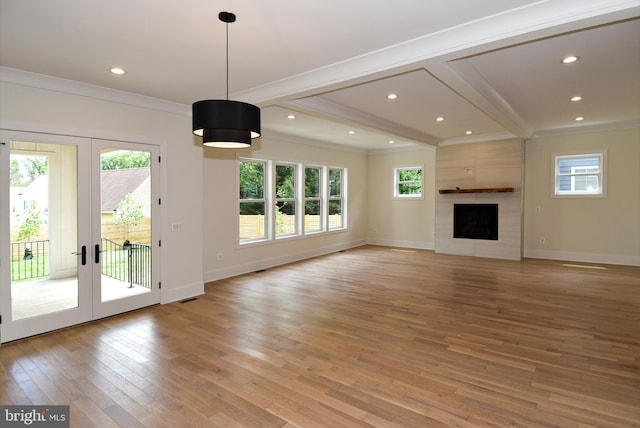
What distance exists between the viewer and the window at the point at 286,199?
26.1 ft

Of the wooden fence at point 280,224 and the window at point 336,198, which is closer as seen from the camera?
the wooden fence at point 280,224

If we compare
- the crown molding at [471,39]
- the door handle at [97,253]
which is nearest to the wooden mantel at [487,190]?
the crown molding at [471,39]

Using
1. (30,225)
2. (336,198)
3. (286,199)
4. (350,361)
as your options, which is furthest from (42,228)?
(336,198)

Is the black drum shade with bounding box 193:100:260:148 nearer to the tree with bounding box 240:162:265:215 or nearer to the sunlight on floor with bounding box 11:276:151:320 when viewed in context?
the sunlight on floor with bounding box 11:276:151:320

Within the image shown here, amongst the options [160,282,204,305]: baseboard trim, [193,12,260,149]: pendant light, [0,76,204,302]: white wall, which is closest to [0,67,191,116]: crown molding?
[0,76,204,302]: white wall

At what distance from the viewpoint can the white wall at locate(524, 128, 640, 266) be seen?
7188mm

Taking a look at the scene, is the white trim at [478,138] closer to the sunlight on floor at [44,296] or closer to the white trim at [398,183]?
the white trim at [398,183]

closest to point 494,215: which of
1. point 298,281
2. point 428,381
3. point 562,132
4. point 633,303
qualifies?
point 562,132

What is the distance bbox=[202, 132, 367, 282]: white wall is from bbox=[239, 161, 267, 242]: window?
27 cm

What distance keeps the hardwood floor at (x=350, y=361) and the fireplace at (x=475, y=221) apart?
9.97ft

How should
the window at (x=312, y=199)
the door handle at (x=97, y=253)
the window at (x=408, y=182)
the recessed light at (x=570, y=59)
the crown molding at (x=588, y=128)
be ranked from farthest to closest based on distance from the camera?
the window at (x=408, y=182) < the window at (x=312, y=199) < the crown molding at (x=588, y=128) < the door handle at (x=97, y=253) < the recessed light at (x=570, y=59)

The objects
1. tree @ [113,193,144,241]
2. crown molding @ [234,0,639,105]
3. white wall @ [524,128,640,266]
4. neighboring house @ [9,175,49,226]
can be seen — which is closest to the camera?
crown molding @ [234,0,639,105]

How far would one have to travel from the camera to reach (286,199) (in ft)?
26.6

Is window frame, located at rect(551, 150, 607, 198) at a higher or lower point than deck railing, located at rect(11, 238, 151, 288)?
higher
